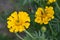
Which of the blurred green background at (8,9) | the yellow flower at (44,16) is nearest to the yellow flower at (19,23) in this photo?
the yellow flower at (44,16)

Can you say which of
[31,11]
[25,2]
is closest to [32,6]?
[25,2]

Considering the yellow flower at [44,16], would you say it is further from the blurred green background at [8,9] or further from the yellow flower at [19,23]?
the blurred green background at [8,9]

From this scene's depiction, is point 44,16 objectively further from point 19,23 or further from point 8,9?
point 8,9

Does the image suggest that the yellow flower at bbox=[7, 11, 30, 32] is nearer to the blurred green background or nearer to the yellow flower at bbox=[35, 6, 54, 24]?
the yellow flower at bbox=[35, 6, 54, 24]

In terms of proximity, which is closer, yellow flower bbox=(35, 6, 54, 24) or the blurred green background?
yellow flower bbox=(35, 6, 54, 24)

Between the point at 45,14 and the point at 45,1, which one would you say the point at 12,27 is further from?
the point at 45,1

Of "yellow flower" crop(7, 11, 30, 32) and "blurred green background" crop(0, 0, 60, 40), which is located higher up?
Answer: "yellow flower" crop(7, 11, 30, 32)

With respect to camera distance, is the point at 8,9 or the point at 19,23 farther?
the point at 8,9

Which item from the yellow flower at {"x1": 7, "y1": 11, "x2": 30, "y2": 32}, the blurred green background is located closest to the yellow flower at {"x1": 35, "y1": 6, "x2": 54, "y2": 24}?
the yellow flower at {"x1": 7, "y1": 11, "x2": 30, "y2": 32}

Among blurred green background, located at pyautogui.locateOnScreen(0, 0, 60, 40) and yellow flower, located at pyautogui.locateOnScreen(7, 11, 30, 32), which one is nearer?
yellow flower, located at pyautogui.locateOnScreen(7, 11, 30, 32)

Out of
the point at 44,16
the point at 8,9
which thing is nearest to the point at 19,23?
the point at 44,16

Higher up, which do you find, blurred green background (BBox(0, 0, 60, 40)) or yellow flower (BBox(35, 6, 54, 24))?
yellow flower (BBox(35, 6, 54, 24))
